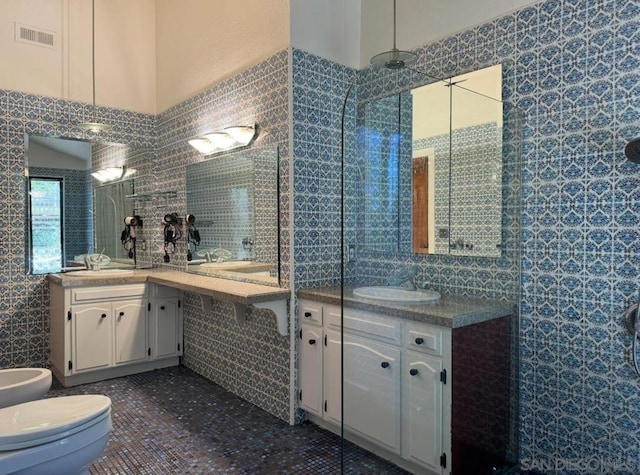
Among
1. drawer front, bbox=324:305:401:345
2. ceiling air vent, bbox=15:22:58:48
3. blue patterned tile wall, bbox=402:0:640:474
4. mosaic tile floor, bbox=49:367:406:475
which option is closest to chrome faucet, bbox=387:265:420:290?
drawer front, bbox=324:305:401:345

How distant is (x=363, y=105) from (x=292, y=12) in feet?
2.68

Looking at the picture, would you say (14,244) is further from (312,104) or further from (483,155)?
(483,155)

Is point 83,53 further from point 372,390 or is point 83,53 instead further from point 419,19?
point 372,390

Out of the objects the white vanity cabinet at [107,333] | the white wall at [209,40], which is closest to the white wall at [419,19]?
the white wall at [209,40]

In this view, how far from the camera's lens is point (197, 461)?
2268 mm

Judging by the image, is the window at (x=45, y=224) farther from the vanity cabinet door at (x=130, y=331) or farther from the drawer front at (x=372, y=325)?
the drawer front at (x=372, y=325)

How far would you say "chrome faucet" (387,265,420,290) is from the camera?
2.28 meters

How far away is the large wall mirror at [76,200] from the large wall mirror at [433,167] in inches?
104

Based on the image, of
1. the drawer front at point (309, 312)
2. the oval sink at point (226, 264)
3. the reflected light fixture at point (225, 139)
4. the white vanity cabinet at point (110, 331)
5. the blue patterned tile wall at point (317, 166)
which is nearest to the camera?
the drawer front at point (309, 312)

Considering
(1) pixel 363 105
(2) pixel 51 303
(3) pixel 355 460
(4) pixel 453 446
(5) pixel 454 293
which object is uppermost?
(1) pixel 363 105

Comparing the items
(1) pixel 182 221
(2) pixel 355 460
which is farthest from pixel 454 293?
(1) pixel 182 221

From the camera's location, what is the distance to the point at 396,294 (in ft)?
7.16

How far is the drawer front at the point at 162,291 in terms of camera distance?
3678 mm

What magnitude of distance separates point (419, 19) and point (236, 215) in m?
1.74
